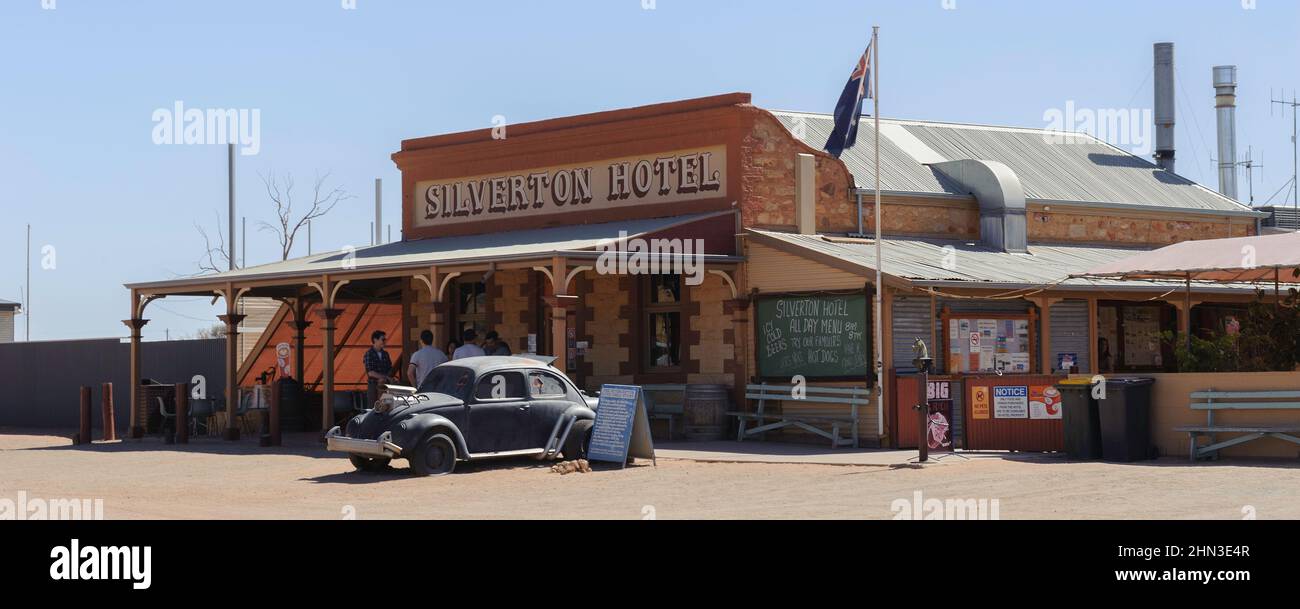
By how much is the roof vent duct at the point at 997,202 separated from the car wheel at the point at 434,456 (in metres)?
11.9

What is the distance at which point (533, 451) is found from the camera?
2036 centimetres

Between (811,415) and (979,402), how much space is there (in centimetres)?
297

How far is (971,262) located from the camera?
83.0 feet

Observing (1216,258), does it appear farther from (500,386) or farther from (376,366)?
(376,366)

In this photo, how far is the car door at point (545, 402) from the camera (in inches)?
802

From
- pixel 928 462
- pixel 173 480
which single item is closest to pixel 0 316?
pixel 173 480

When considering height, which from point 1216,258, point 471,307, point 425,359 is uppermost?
point 1216,258

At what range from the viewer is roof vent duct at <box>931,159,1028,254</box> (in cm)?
2794

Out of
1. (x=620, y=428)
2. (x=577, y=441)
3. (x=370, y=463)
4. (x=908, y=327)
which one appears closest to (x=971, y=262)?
(x=908, y=327)

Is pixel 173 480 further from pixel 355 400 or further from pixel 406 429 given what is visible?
pixel 355 400

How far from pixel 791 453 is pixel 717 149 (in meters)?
5.80

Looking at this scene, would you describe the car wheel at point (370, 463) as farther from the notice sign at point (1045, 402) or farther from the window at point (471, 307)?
the window at point (471, 307)

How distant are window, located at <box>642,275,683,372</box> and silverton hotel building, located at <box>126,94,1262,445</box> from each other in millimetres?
38

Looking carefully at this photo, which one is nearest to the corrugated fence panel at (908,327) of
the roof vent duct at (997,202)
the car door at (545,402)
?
the roof vent duct at (997,202)
